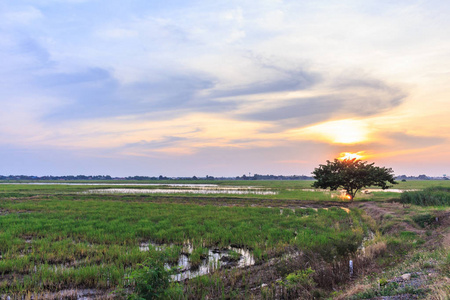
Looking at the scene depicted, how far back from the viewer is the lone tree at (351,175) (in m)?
28.8

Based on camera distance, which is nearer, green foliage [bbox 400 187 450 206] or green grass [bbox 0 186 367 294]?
green grass [bbox 0 186 367 294]

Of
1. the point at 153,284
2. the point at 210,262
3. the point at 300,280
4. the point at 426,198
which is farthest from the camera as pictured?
the point at 426,198

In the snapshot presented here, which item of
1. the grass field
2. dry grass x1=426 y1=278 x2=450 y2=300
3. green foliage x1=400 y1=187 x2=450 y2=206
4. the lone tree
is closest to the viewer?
dry grass x1=426 y1=278 x2=450 y2=300

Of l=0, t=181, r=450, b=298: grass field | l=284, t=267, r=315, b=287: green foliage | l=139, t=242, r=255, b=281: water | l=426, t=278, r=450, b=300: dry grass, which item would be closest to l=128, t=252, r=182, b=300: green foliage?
l=0, t=181, r=450, b=298: grass field

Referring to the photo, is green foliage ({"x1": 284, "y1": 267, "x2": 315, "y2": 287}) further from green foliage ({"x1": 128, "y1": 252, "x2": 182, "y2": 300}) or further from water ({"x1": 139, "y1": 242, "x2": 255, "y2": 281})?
green foliage ({"x1": 128, "y1": 252, "x2": 182, "y2": 300})

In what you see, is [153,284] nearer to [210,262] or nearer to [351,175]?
[210,262]

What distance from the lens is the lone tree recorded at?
28.8 m

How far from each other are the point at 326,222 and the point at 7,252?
16150mm

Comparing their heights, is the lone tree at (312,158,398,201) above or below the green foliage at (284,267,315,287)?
above

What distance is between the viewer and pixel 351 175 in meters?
29.9

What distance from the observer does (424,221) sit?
14281 millimetres

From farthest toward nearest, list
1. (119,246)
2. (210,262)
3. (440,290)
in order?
1. (119,246)
2. (210,262)
3. (440,290)

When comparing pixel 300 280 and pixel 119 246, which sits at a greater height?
pixel 300 280

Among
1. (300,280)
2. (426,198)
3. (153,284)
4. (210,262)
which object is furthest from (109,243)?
(426,198)
